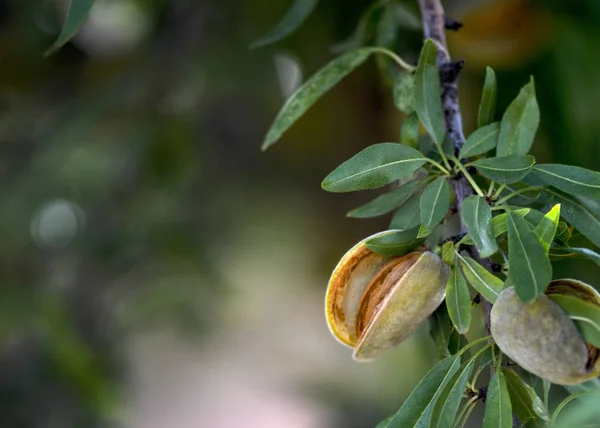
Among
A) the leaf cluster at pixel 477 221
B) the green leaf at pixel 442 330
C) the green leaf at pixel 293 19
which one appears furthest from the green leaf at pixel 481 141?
the green leaf at pixel 293 19

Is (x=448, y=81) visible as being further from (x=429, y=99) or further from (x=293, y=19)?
(x=293, y=19)

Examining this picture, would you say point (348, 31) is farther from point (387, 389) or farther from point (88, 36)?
point (387, 389)

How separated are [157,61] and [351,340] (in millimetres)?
820

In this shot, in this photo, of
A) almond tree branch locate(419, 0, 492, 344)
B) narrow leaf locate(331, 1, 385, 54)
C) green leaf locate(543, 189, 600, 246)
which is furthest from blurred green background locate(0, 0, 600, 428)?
green leaf locate(543, 189, 600, 246)

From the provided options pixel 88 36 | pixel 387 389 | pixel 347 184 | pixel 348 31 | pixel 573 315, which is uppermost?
pixel 88 36

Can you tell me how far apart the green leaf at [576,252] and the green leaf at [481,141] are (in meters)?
0.08

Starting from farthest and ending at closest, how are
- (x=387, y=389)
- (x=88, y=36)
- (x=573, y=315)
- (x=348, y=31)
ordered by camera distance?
(x=387, y=389) → (x=88, y=36) → (x=348, y=31) → (x=573, y=315)

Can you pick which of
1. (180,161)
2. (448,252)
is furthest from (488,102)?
(180,161)

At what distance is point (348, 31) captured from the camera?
869mm

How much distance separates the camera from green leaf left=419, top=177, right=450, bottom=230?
35 centimetres

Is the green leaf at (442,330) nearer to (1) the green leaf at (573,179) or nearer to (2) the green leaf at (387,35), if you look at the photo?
(1) the green leaf at (573,179)

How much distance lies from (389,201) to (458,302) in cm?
10

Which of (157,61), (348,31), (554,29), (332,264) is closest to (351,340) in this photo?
(348,31)

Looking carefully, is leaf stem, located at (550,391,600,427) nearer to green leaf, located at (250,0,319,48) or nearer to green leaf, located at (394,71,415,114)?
green leaf, located at (394,71,415,114)
